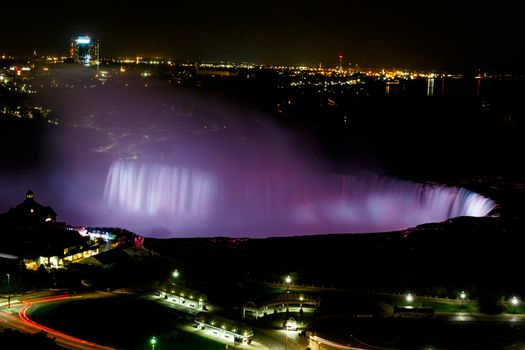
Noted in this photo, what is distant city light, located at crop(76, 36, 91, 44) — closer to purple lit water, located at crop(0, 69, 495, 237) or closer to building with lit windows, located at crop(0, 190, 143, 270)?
purple lit water, located at crop(0, 69, 495, 237)

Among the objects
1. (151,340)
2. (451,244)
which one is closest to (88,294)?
(151,340)

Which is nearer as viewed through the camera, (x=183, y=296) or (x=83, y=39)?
(x=183, y=296)

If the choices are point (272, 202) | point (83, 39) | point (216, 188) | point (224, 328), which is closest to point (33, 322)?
point (224, 328)

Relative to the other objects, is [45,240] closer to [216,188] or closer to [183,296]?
[183,296]

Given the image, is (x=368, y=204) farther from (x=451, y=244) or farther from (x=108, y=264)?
(x=108, y=264)

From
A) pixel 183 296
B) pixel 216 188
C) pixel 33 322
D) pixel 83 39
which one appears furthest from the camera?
pixel 83 39

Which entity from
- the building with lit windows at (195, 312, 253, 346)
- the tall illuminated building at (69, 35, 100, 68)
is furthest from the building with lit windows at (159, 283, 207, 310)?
the tall illuminated building at (69, 35, 100, 68)

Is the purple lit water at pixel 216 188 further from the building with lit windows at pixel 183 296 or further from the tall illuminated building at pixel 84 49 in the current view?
the tall illuminated building at pixel 84 49
